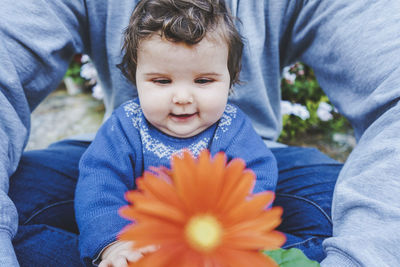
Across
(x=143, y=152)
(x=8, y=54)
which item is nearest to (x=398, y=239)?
(x=143, y=152)

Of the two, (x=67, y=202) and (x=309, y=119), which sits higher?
(x=67, y=202)

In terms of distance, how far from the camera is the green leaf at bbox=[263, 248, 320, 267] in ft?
1.60

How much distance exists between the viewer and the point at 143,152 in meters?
0.96

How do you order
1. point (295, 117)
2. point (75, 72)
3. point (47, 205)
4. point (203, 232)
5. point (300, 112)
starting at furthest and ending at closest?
point (75, 72) → point (295, 117) → point (300, 112) → point (47, 205) → point (203, 232)

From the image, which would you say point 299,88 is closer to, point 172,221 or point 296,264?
point 296,264

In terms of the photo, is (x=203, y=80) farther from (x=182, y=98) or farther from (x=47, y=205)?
(x=47, y=205)

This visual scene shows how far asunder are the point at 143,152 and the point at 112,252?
309 millimetres

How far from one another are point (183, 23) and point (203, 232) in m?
0.59

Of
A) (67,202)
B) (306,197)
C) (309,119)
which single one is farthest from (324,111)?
(67,202)

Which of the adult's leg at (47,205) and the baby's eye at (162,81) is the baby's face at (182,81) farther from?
the adult's leg at (47,205)

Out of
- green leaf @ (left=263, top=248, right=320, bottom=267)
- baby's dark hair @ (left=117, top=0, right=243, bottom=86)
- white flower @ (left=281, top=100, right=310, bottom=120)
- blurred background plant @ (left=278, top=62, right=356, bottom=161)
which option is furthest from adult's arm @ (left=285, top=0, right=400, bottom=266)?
blurred background plant @ (left=278, top=62, right=356, bottom=161)

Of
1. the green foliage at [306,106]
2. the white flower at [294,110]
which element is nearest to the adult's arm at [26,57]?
the white flower at [294,110]

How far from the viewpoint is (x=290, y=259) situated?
19.6 inches

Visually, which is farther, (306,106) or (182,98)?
(306,106)
